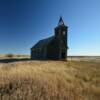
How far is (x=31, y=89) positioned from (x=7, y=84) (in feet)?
4.92

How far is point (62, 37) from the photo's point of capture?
4216 cm

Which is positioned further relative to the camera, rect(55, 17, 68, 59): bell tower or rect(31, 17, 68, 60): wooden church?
rect(55, 17, 68, 59): bell tower

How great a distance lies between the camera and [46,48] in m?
40.7

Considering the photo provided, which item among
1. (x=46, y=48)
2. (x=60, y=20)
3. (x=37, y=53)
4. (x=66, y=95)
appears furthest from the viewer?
(x=37, y=53)

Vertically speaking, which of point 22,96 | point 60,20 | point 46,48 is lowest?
point 22,96

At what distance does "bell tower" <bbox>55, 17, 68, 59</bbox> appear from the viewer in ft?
137

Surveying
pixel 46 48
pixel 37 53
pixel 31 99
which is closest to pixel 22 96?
pixel 31 99

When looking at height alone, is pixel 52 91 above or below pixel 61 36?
below

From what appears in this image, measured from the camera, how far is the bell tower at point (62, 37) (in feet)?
137

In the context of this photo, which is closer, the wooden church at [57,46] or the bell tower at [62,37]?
the wooden church at [57,46]

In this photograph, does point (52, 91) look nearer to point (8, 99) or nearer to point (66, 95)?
point (66, 95)

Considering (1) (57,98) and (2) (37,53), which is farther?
(2) (37,53)

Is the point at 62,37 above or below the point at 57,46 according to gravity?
above

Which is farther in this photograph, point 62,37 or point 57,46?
point 62,37
